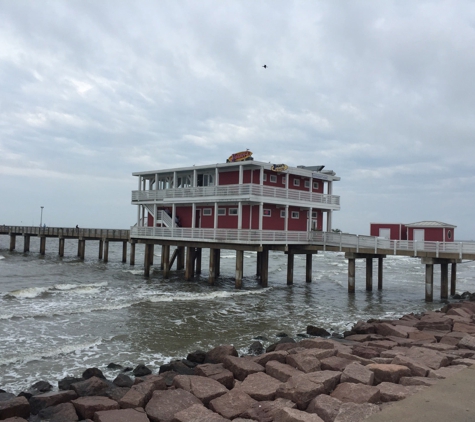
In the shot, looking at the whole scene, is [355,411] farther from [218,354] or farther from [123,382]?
[123,382]

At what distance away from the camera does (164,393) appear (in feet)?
28.9

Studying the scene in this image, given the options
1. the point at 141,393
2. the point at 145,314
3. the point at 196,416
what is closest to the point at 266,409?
the point at 196,416

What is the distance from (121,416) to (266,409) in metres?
2.64

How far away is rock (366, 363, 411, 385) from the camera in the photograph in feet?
28.5

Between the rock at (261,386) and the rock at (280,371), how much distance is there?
12.0 inches

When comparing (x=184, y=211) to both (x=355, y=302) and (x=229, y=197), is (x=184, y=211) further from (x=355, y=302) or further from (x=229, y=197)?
(x=355, y=302)

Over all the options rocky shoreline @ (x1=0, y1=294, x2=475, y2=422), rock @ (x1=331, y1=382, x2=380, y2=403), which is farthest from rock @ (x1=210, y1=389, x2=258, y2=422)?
rock @ (x1=331, y1=382, x2=380, y2=403)

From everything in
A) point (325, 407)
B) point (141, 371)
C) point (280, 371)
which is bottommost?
point (141, 371)

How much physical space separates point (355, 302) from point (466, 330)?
10323mm

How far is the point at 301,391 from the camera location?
792cm

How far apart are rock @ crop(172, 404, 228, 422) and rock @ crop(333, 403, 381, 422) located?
6.41ft

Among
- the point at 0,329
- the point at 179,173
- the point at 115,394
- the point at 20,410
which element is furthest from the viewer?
the point at 179,173

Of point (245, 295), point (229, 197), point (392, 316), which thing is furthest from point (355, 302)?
point (229, 197)

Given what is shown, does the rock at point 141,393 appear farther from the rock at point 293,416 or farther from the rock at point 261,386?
the rock at point 293,416
